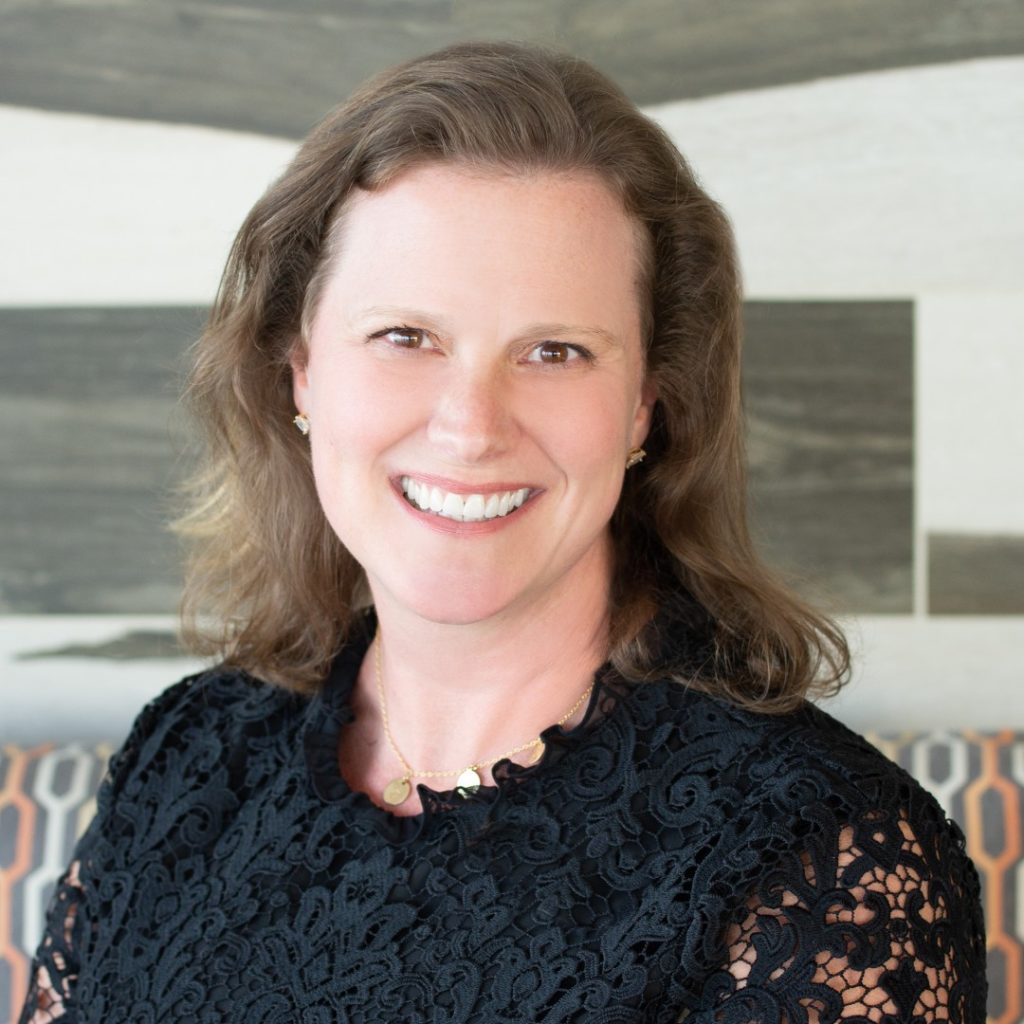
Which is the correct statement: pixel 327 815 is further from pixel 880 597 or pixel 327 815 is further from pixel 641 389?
pixel 880 597

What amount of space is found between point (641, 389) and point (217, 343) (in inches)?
19.9

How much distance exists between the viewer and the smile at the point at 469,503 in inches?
52.3

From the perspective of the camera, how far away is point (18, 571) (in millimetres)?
2285

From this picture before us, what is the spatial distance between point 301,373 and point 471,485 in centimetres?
33

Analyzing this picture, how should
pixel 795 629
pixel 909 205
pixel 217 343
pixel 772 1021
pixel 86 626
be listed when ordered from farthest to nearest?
pixel 86 626
pixel 909 205
pixel 217 343
pixel 795 629
pixel 772 1021

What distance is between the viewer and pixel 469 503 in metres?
1.33

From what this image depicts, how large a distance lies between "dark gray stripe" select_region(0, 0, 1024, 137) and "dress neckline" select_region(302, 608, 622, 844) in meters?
1.05

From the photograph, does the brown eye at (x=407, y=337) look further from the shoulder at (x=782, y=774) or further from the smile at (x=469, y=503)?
the shoulder at (x=782, y=774)


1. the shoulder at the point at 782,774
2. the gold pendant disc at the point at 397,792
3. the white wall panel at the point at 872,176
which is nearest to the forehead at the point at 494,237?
the shoulder at the point at 782,774

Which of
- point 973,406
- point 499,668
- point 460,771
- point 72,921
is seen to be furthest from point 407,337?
point 973,406

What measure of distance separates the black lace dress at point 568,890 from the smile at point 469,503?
0.72ft

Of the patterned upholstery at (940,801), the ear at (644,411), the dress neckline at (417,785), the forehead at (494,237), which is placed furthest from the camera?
the patterned upholstery at (940,801)

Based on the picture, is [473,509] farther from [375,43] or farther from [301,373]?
[375,43]

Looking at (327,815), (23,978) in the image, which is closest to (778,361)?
(327,815)
